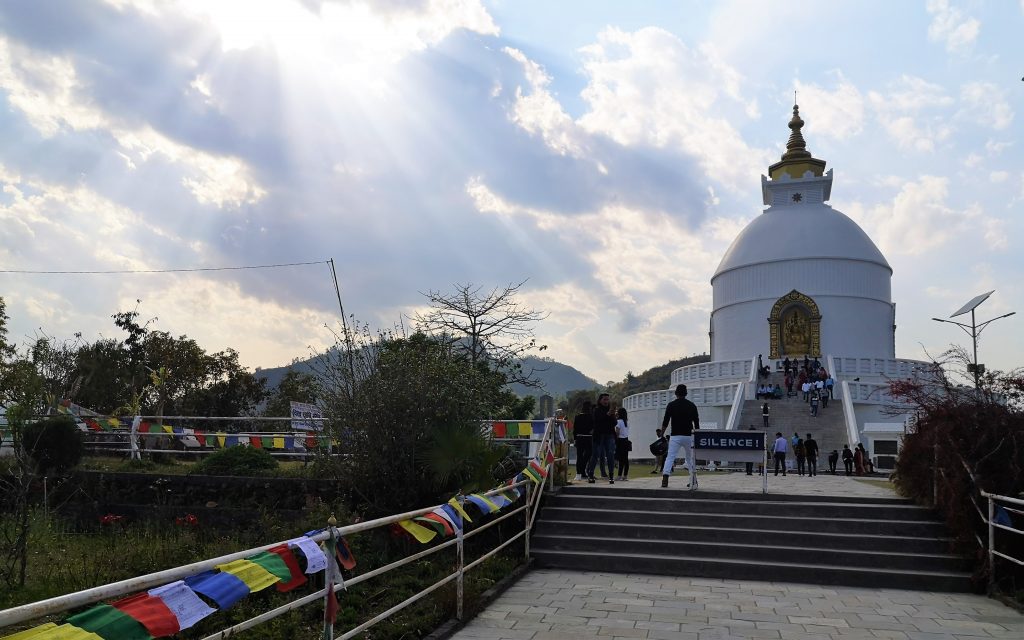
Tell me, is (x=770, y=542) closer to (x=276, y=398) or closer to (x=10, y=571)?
(x=10, y=571)

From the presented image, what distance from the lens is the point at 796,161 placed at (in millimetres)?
46781

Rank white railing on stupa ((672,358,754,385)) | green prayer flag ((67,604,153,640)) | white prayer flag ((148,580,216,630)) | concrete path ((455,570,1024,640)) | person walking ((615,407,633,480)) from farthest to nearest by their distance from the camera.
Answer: white railing on stupa ((672,358,754,385)) → person walking ((615,407,633,480)) → concrete path ((455,570,1024,640)) → white prayer flag ((148,580,216,630)) → green prayer flag ((67,604,153,640))

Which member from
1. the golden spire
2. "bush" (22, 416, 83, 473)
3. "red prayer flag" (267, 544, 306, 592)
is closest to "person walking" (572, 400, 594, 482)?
"bush" (22, 416, 83, 473)

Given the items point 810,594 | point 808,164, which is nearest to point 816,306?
point 808,164

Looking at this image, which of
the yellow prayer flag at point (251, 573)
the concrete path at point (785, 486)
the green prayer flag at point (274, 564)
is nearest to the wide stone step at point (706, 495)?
the concrete path at point (785, 486)

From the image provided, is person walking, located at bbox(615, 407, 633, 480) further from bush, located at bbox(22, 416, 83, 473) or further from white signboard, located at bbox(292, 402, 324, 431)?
bush, located at bbox(22, 416, 83, 473)

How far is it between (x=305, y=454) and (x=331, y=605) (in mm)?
12709

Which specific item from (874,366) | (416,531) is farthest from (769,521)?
(874,366)

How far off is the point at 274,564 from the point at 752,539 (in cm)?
794

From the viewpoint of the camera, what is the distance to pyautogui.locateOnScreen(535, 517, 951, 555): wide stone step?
34.1 feet

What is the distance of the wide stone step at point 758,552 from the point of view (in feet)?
32.6

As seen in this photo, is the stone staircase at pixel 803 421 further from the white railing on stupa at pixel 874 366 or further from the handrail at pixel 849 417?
the white railing on stupa at pixel 874 366

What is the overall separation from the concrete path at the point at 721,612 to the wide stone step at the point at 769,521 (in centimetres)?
160

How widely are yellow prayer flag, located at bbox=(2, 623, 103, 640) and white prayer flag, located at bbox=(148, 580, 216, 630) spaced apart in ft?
1.67
